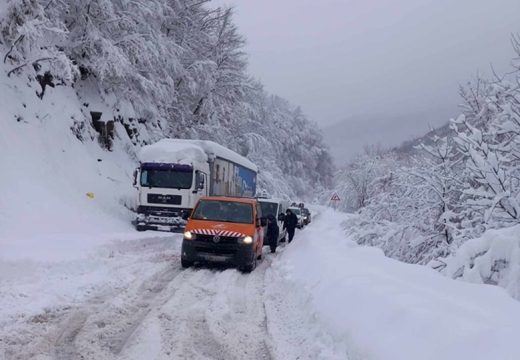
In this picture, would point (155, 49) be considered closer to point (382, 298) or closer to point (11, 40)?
point (11, 40)

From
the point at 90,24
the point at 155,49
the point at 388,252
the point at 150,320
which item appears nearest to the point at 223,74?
the point at 155,49

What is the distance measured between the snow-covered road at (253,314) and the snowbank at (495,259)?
540 millimetres

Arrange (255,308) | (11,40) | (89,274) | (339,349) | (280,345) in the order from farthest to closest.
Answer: (11,40)
(89,274)
(255,308)
(280,345)
(339,349)

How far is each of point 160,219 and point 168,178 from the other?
5.73ft

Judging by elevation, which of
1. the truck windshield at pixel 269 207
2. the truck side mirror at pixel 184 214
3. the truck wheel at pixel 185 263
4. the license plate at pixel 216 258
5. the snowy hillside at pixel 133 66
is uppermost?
the snowy hillside at pixel 133 66

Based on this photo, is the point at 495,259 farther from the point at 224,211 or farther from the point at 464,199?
the point at 224,211

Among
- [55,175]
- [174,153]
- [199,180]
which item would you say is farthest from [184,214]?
[55,175]

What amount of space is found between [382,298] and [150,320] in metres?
3.25

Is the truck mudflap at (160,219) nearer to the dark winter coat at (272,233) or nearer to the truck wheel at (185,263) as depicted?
the dark winter coat at (272,233)

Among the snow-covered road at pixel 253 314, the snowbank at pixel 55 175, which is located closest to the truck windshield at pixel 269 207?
the snowbank at pixel 55 175

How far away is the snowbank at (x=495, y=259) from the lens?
7.50 meters

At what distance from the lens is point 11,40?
22.1m

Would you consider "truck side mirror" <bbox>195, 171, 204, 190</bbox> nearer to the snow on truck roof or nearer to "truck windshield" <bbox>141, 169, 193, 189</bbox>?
"truck windshield" <bbox>141, 169, 193, 189</bbox>

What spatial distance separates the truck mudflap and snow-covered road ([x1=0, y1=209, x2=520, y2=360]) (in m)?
9.26
